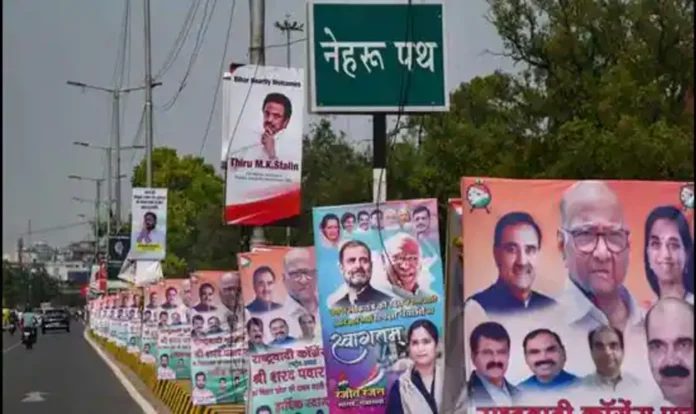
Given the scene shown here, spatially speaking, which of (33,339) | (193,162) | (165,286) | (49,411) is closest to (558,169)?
(165,286)

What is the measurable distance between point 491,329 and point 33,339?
40390 mm

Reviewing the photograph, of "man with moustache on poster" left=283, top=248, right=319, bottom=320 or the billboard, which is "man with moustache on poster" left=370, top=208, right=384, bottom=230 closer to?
"man with moustache on poster" left=283, top=248, right=319, bottom=320

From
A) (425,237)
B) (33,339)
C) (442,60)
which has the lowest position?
(33,339)

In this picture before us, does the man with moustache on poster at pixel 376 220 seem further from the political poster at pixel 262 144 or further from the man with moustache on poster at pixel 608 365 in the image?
the political poster at pixel 262 144

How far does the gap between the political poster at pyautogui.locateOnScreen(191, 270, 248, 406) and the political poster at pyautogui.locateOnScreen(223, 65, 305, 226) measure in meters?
1.44

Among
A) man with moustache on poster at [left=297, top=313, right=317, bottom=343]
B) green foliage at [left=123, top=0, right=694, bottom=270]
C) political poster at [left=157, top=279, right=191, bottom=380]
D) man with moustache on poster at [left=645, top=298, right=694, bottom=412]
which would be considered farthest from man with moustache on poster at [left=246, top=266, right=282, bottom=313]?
green foliage at [left=123, top=0, right=694, bottom=270]

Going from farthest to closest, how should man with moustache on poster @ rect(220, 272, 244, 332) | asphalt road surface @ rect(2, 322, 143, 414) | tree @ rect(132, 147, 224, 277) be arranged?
tree @ rect(132, 147, 224, 277)
asphalt road surface @ rect(2, 322, 143, 414)
man with moustache on poster @ rect(220, 272, 244, 332)

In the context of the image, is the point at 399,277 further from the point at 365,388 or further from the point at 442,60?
the point at 442,60

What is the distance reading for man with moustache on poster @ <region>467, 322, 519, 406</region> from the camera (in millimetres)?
7309

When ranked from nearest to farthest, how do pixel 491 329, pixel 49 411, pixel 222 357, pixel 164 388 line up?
pixel 491 329 → pixel 222 357 → pixel 49 411 → pixel 164 388

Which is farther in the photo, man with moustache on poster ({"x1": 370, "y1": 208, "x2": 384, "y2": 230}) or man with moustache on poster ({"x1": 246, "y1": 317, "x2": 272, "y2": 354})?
man with moustache on poster ({"x1": 246, "y1": 317, "x2": 272, "y2": 354})

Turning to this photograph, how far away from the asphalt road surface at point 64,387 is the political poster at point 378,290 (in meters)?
3.88

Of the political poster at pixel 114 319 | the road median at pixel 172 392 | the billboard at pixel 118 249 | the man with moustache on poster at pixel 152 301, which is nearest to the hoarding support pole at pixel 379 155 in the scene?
the road median at pixel 172 392

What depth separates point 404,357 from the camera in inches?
378
